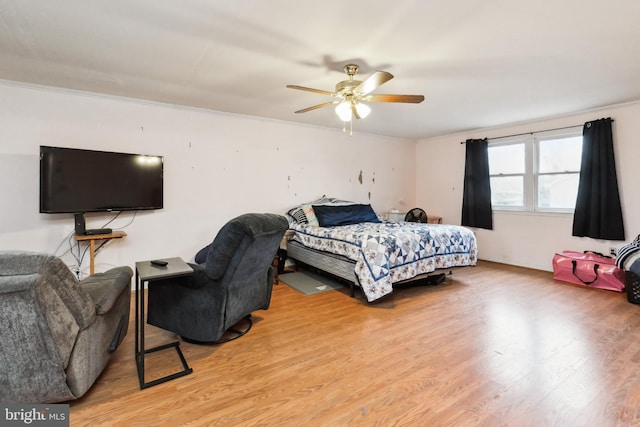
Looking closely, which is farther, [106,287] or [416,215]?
[416,215]

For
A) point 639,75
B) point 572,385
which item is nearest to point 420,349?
point 572,385

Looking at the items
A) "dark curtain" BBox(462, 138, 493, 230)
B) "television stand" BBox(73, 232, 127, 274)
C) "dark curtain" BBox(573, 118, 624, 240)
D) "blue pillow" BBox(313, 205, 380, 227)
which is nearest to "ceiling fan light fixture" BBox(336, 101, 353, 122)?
"blue pillow" BBox(313, 205, 380, 227)

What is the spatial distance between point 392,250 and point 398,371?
1372 millimetres

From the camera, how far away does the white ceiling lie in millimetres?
1910

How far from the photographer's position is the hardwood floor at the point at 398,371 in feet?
5.21

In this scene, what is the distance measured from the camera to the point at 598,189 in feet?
13.0

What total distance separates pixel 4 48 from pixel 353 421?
11.9 feet

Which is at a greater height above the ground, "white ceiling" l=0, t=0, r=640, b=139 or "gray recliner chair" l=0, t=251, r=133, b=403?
"white ceiling" l=0, t=0, r=640, b=139

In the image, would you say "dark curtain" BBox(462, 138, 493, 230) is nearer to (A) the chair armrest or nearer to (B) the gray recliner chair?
(A) the chair armrest

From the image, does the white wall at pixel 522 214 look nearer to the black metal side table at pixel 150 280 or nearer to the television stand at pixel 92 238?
the black metal side table at pixel 150 280

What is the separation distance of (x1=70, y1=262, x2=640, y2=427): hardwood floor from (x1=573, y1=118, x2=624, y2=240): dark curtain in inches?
48.4

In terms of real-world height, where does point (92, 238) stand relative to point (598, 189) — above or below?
below

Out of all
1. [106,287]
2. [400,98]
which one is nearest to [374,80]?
[400,98]

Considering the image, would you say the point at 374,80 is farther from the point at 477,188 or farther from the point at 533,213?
the point at 533,213
